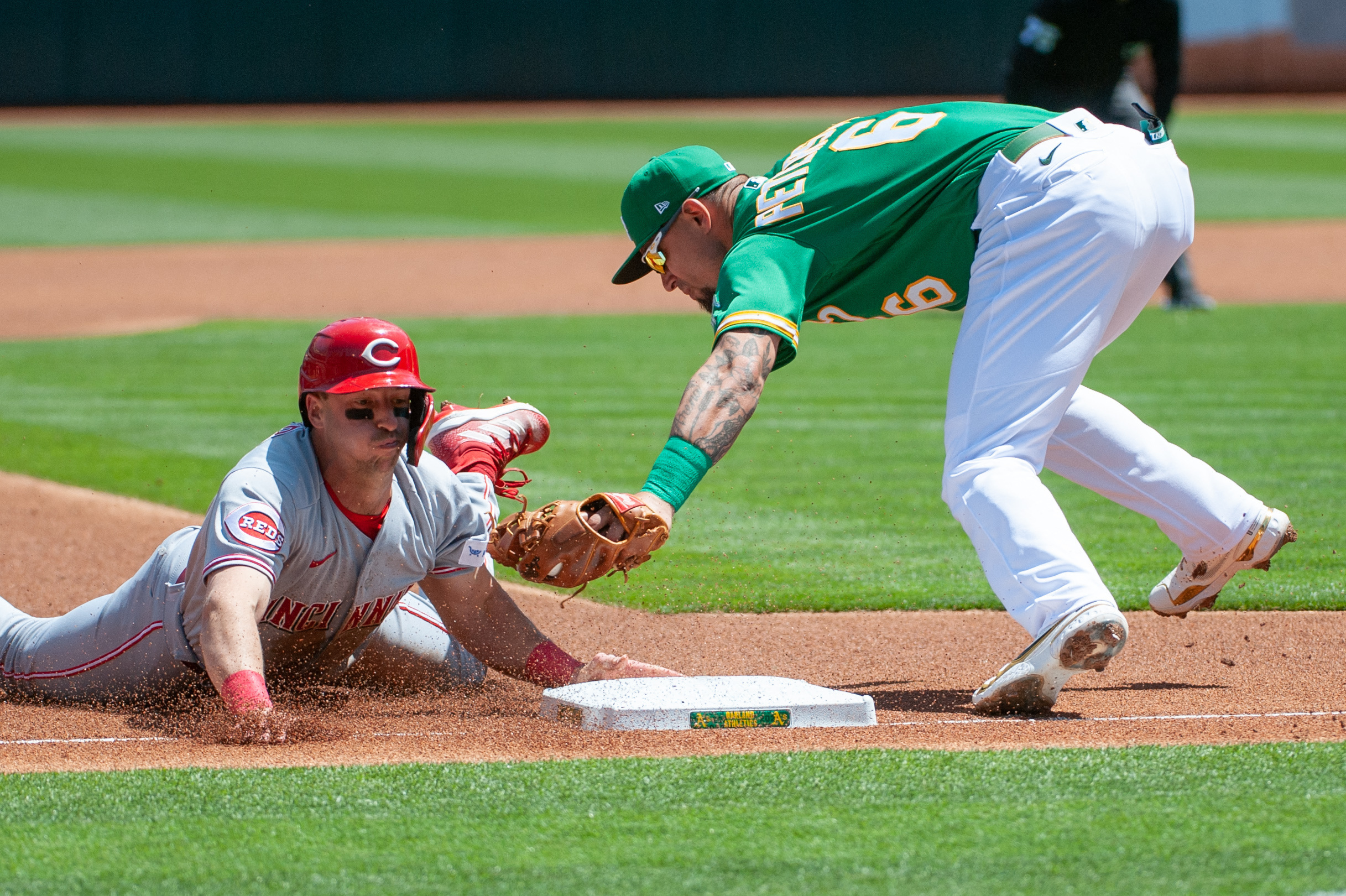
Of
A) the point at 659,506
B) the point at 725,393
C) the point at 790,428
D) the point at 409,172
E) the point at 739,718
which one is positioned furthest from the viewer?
the point at 409,172

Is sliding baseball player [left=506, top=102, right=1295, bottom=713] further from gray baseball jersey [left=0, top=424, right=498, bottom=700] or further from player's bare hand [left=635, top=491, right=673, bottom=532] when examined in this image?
gray baseball jersey [left=0, top=424, right=498, bottom=700]

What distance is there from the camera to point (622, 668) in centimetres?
413

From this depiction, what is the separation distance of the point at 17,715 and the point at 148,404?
604 cm

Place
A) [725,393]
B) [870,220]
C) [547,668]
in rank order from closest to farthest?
[725,393] → [870,220] → [547,668]

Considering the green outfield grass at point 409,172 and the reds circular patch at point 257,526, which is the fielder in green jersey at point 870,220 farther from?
the green outfield grass at point 409,172

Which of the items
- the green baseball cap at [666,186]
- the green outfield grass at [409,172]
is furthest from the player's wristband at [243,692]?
the green outfield grass at [409,172]

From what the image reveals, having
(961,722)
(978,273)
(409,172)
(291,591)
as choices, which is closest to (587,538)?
(291,591)

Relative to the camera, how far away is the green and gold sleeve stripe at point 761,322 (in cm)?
362

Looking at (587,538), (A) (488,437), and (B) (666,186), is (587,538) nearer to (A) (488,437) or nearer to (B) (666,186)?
(A) (488,437)

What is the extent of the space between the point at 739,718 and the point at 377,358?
1186 millimetres

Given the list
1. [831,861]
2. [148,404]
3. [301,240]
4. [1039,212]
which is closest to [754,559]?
[1039,212]

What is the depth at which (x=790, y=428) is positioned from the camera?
8.95 meters

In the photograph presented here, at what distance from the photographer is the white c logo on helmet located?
3660 mm

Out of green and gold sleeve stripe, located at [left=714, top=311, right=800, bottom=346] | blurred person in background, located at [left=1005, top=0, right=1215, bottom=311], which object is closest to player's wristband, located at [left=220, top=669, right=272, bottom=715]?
green and gold sleeve stripe, located at [left=714, top=311, right=800, bottom=346]
